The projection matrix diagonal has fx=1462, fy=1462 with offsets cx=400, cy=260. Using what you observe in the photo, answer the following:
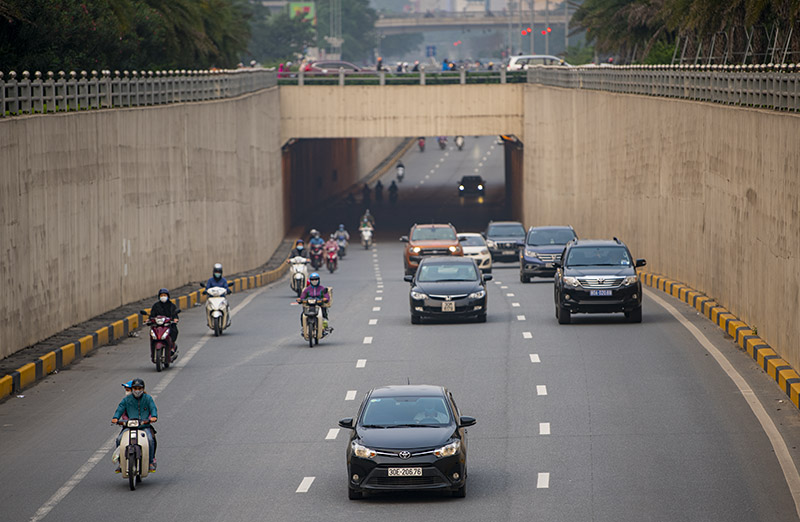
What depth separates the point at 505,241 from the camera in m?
52.8

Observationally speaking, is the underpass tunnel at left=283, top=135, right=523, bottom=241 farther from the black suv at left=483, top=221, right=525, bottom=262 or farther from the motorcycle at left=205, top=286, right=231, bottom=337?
the motorcycle at left=205, top=286, right=231, bottom=337

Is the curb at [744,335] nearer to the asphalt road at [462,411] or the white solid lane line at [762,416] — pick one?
the asphalt road at [462,411]

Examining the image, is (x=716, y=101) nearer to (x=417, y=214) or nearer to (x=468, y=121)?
(x=468, y=121)

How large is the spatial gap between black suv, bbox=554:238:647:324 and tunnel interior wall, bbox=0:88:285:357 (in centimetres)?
952

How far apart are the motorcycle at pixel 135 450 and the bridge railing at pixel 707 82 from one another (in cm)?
1156

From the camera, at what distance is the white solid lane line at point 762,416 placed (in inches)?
602

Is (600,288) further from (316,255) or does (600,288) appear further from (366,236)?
(366,236)

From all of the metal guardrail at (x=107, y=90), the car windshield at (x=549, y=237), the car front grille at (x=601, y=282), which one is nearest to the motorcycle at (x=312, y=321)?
the car front grille at (x=601, y=282)

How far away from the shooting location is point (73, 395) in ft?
72.0

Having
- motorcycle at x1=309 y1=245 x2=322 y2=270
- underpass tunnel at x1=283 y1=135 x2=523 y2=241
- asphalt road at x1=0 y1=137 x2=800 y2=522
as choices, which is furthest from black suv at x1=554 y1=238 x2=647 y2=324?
Result: underpass tunnel at x1=283 y1=135 x2=523 y2=241

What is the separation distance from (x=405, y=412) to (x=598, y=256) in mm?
14478

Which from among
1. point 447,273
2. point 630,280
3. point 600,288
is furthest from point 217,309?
point 630,280

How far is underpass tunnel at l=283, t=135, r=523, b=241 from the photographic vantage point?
7738cm

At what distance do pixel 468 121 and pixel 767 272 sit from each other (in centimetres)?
4448
